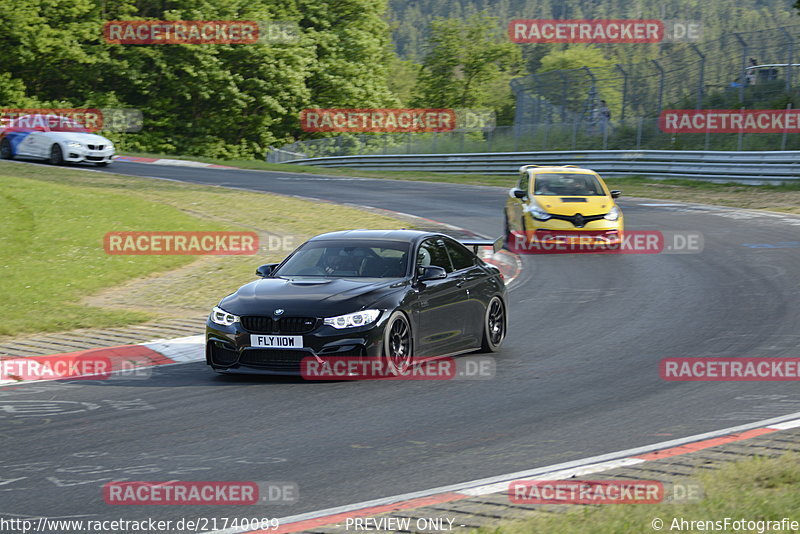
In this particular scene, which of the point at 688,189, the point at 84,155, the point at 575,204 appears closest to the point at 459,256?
the point at 575,204

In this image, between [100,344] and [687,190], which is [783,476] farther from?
[687,190]

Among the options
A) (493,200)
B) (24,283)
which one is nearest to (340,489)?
(24,283)

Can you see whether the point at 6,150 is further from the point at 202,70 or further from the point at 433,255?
the point at 202,70

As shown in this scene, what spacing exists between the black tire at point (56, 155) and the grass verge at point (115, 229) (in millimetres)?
2809

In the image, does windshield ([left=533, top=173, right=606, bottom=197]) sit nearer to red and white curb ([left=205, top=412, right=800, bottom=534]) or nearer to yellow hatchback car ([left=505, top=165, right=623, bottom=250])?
yellow hatchback car ([left=505, top=165, right=623, bottom=250])

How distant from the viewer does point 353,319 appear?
31.1 ft

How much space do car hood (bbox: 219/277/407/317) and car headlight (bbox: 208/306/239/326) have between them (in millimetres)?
37

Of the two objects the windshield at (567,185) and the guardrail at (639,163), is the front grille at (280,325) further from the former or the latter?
the guardrail at (639,163)

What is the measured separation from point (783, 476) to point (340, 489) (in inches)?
101

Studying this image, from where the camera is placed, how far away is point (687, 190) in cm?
3262

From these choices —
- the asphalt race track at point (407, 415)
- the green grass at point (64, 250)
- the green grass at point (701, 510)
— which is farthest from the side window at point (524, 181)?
the green grass at point (701, 510)

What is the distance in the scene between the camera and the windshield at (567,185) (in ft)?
68.4

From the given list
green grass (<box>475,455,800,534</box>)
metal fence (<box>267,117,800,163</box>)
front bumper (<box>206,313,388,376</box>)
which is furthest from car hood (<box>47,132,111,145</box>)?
green grass (<box>475,455,800,534</box>)

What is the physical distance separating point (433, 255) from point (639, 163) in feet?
88.3
